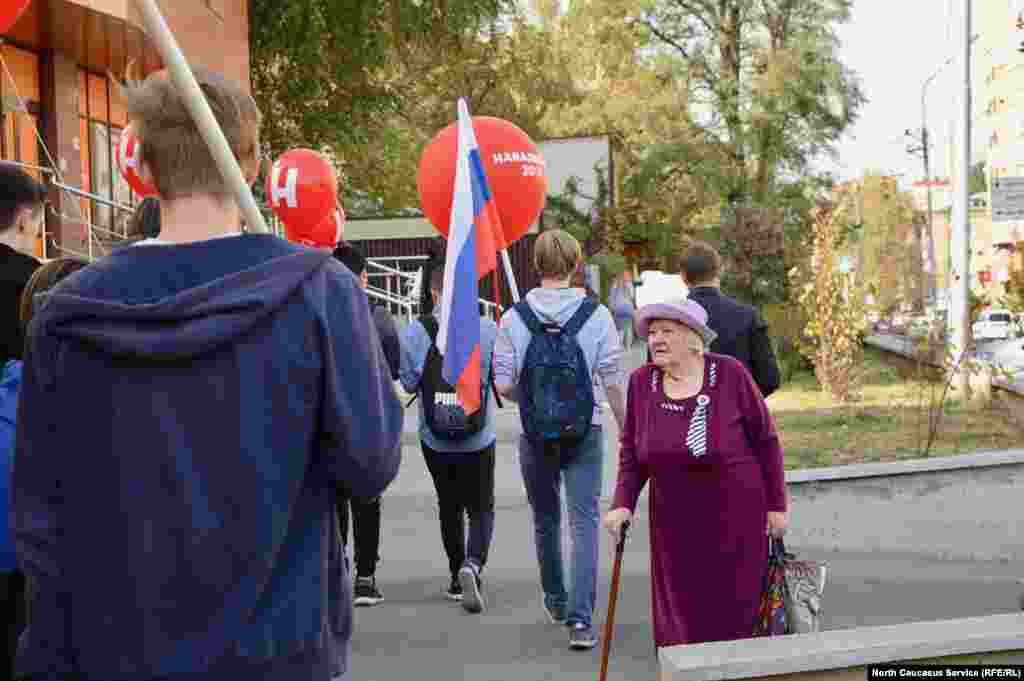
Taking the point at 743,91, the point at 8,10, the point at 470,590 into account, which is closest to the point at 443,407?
the point at 470,590

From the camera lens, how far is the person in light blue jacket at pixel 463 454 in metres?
7.68

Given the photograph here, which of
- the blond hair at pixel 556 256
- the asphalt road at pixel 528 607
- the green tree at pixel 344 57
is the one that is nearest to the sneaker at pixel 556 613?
the asphalt road at pixel 528 607

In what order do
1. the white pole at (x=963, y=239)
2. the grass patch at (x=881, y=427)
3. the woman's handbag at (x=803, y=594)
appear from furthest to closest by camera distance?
the white pole at (x=963, y=239) → the grass patch at (x=881, y=427) → the woman's handbag at (x=803, y=594)

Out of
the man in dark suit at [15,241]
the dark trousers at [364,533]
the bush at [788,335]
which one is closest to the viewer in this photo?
the man in dark suit at [15,241]

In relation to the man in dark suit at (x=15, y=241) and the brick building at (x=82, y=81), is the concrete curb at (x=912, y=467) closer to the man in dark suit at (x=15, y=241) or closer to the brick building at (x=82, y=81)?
the man in dark suit at (x=15, y=241)

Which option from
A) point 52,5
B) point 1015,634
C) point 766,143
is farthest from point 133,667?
point 766,143

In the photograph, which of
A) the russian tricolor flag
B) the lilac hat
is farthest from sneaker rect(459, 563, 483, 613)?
the lilac hat

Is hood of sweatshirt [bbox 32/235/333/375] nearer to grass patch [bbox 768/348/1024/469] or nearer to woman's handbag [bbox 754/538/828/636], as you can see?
woman's handbag [bbox 754/538/828/636]

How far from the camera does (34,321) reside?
2492 millimetres

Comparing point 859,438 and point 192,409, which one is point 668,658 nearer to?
point 192,409

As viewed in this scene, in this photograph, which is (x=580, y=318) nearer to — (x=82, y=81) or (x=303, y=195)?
(x=303, y=195)

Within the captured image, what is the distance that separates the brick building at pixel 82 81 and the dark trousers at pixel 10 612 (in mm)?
12856

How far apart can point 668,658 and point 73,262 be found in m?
1.99

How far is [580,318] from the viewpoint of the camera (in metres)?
6.91
